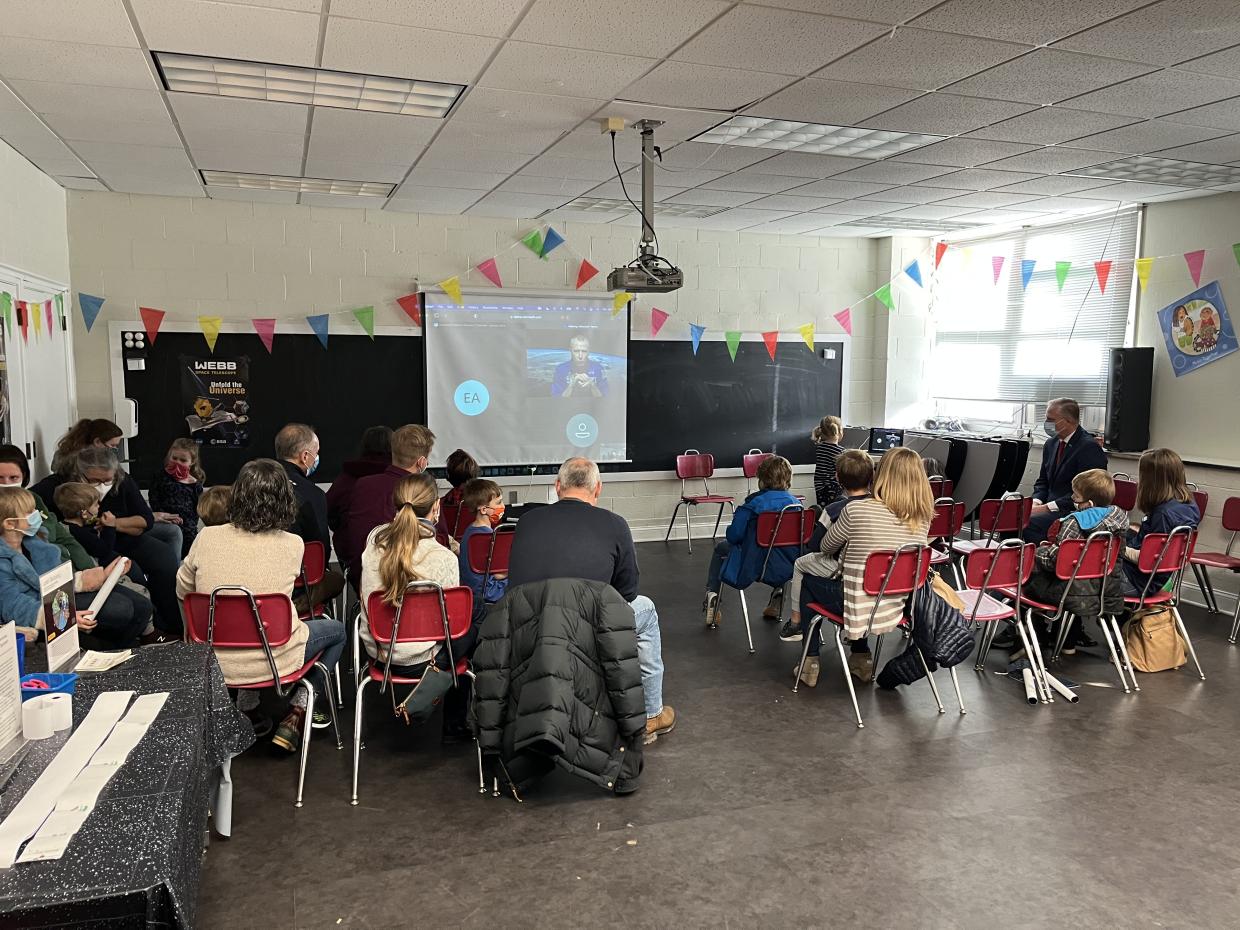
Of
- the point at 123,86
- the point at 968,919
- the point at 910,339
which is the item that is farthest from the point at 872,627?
the point at 910,339

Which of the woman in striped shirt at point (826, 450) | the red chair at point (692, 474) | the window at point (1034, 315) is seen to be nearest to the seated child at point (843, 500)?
the woman in striped shirt at point (826, 450)

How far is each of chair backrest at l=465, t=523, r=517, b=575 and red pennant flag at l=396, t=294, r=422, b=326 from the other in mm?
3584

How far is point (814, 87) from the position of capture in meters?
3.99

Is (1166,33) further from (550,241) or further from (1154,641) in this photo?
(550,241)

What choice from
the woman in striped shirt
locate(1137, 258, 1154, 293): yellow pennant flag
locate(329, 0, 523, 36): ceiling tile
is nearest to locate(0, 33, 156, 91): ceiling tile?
locate(329, 0, 523, 36): ceiling tile

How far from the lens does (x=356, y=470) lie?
518cm

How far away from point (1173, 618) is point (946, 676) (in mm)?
1309

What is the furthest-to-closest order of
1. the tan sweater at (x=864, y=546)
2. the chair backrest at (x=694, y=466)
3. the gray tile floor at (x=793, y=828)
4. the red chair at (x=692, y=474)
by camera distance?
the chair backrest at (x=694, y=466)
the red chair at (x=692, y=474)
the tan sweater at (x=864, y=546)
the gray tile floor at (x=793, y=828)

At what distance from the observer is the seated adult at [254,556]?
3359 mm

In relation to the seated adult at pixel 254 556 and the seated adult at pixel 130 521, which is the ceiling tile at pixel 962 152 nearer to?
the seated adult at pixel 254 556

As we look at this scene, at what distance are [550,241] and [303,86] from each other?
12.9 ft

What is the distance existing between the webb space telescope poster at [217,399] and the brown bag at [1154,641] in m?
6.38

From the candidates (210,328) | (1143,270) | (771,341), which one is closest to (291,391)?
(210,328)

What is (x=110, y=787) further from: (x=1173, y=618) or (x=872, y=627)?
(x=1173, y=618)
